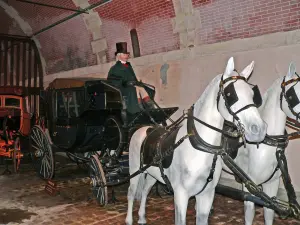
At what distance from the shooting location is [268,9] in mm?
5863

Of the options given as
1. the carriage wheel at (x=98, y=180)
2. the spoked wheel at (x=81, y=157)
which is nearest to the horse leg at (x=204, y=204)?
the carriage wheel at (x=98, y=180)

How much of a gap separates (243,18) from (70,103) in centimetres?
401

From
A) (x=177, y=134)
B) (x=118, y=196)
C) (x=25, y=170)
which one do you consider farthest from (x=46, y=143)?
(x=177, y=134)

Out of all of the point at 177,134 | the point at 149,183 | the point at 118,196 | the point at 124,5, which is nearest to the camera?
the point at 177,134

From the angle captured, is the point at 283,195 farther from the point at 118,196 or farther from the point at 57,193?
the point at 57,193

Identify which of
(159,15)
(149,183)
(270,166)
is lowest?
(149,183)

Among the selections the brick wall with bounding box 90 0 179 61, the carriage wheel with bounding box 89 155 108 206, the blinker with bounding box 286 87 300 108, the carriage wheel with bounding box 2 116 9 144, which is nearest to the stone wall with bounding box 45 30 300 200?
the brick wall with bounding box 90 0 179 61

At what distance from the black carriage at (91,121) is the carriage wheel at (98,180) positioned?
3.7 inches

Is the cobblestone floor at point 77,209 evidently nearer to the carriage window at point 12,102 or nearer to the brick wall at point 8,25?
the carriage window at point 12,102

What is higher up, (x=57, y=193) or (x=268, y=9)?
(x=268, y=9)

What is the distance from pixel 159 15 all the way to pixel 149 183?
481cm

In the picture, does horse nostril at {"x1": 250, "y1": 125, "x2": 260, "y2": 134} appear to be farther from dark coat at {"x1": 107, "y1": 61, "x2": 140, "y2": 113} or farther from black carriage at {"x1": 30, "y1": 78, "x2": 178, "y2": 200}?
dark coat at {"x1": 107, "y1": 61, "x2": 140, "y2": 113}

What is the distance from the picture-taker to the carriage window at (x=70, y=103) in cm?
592

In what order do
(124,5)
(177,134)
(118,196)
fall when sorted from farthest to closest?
(124,5), (118,196), (177,134)
